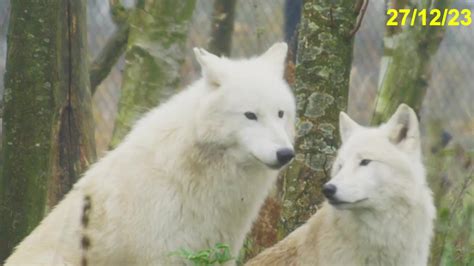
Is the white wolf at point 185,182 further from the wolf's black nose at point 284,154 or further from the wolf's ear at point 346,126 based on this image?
the wolf's ear at point 346,126

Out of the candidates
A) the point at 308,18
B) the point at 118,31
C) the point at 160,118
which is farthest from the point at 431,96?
the point at 160,118

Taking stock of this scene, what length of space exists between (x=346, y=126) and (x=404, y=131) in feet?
1.36

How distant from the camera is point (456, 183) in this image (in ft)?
25.9

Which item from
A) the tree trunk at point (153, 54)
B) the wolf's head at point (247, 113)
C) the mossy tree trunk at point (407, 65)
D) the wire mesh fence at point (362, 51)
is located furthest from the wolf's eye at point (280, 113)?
the wire mesh fence at point (362, 51)

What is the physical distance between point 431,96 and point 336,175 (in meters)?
5.47

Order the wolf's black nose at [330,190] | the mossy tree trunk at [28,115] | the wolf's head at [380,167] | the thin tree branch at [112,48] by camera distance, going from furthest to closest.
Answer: the thin tree branch at [112,48]
the mossy tree trunk at [28,115]
the wolf's head at [380,167]
the wolf's black nose at [330,190]

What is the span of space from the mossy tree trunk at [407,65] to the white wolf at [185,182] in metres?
2.73

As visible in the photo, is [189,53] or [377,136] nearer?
[377,136]

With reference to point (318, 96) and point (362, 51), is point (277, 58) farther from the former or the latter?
point (362, 51)

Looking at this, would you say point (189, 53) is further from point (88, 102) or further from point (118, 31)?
point (88, 102)

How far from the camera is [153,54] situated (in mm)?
9172

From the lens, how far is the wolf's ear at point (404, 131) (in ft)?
22.4

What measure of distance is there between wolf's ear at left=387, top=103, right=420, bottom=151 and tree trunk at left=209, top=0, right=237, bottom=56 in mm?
4997

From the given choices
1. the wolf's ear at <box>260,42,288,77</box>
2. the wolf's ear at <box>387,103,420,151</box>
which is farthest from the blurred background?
the wolf's ear at <box>260,42,288,77</box>
